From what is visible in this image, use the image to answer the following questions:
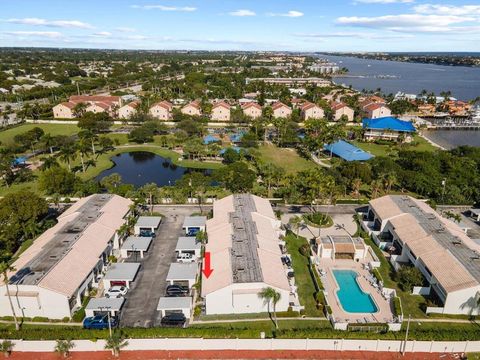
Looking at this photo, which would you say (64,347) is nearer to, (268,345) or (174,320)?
(174,320)

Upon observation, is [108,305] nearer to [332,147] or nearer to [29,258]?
[29,258]

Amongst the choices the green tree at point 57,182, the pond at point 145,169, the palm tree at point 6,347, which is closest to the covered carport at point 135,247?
the palm tree at point 6,347

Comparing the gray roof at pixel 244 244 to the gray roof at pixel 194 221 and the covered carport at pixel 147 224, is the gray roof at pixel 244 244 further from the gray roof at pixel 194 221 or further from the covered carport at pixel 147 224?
the covered carport at pixel 147 224

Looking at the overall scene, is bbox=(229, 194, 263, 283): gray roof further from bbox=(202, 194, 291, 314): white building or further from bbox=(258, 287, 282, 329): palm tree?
bbox=(258, 287, 282, 329): palm tree

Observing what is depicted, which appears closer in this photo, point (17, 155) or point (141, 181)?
point (141, 181)

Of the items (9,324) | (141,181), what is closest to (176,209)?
(141,181)

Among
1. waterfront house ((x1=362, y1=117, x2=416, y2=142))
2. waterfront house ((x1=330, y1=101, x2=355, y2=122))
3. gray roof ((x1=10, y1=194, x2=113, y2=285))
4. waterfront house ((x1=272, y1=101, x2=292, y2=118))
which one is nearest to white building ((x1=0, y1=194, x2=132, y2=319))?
gray roof ((x1=10, y1=194, x2=113, y2=285))
